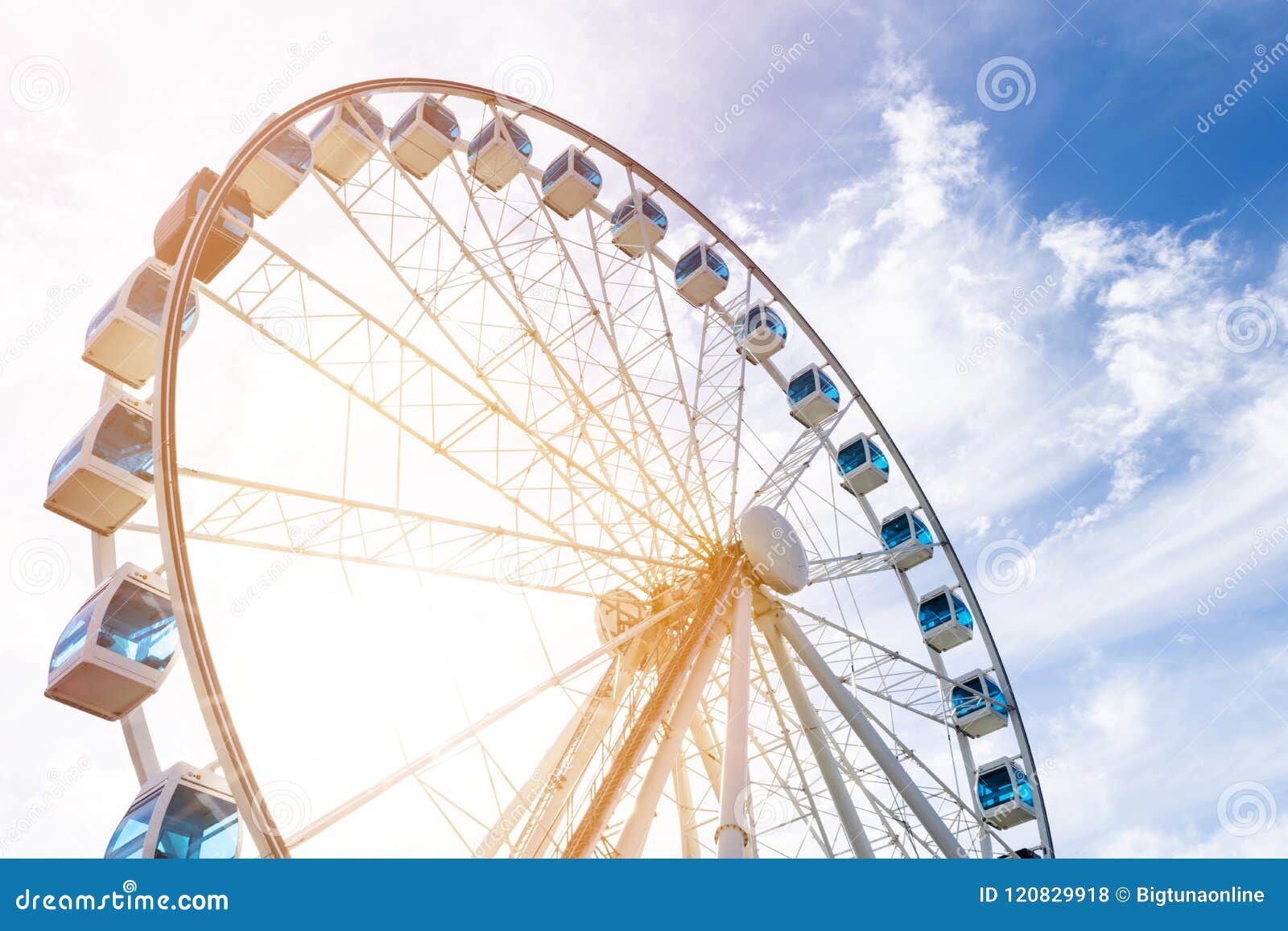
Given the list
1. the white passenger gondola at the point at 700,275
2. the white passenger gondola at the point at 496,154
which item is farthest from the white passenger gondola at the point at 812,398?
the white passenger gondola at the point at 496,154

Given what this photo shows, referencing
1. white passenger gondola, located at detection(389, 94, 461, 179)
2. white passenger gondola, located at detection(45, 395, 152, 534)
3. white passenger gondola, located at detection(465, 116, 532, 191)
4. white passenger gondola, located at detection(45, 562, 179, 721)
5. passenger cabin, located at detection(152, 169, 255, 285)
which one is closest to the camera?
white passenger gondola, located at detection(45, 562, 179, 721)

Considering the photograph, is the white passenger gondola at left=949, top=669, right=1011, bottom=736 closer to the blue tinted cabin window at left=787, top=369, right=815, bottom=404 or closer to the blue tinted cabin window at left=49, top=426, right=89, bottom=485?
the blue tinted cabin window at left=787, top=369, right=815, bottom=404

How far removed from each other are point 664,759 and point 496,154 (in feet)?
33.4

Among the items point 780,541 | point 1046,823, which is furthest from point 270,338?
point 1046,823

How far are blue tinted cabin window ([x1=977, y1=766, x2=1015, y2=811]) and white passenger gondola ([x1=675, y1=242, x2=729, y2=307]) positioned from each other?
1004 cm

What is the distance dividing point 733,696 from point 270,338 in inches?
276

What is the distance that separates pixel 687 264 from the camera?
63.8 feet

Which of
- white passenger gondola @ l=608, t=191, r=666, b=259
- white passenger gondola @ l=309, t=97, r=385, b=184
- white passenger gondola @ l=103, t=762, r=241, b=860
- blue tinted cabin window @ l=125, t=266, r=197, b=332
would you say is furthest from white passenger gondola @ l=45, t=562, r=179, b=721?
white passenger gondola @ l=608, t=191, r=666, b=259

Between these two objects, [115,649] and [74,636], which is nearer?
[115,649]

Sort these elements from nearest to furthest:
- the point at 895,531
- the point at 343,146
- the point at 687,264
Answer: the point at 343,146
the point at 687,264
the point at 895,531

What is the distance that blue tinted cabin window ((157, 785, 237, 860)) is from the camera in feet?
26.7

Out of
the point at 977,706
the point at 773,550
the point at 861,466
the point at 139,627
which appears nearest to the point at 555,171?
the point at 773,550

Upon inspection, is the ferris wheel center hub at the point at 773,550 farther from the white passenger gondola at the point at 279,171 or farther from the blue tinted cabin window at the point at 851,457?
the white passenger gondola at the point at 279,171

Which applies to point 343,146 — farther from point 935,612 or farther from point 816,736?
point 935,612
